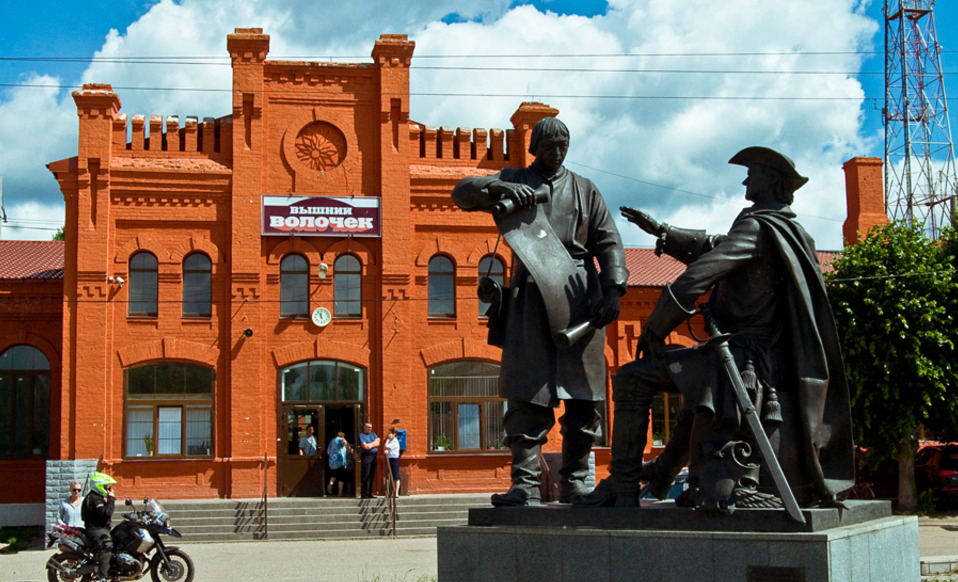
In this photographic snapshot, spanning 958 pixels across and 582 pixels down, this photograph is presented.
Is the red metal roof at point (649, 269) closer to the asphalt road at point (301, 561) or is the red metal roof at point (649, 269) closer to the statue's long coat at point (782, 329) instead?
the asphalt road at point (301, 561)

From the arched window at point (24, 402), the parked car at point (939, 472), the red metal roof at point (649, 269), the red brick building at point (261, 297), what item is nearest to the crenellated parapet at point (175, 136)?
the red brick building at point (261, 297)

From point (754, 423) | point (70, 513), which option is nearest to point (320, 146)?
point (70, 513)

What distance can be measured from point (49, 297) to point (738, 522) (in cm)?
2512

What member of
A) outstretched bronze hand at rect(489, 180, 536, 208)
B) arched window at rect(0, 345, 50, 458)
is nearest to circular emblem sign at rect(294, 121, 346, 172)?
arched window at rect(0, 345, 50, 458)

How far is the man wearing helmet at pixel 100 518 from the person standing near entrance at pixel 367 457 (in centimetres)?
1103

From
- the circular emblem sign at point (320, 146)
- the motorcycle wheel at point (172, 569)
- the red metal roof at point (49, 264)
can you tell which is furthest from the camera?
the red metal roof at point (49, 264)

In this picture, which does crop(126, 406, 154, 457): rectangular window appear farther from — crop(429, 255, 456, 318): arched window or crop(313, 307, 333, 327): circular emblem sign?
crop(429, 255, 456, 318): arched window

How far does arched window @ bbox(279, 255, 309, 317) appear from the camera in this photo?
2744cm

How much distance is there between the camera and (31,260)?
98.7 feet

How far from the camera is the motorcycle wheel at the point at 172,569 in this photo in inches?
590

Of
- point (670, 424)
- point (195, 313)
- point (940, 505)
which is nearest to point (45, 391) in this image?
point (195, 313)

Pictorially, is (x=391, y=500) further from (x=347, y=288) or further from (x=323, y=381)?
(x=347, y=288)

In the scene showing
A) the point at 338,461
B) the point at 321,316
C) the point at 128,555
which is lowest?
the point at 128,555

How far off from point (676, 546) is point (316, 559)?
555 inches
